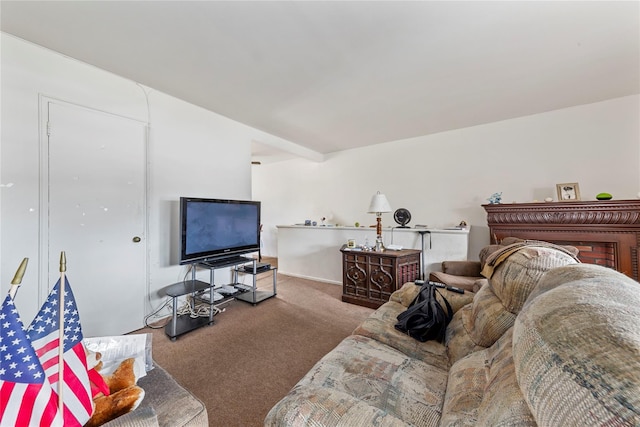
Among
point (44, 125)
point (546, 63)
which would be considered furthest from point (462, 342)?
point (44, 125)

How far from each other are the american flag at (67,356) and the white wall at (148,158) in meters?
1.83

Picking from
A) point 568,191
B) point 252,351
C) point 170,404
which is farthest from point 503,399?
point 568,191

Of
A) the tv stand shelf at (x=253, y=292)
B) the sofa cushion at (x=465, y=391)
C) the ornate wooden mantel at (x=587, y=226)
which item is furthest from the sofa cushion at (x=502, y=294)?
the tv stand shelf at (x=253, y=292)

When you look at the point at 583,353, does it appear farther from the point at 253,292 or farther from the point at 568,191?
the point at 568,191

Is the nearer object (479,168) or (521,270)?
(521,270)

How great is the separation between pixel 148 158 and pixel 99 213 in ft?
2.36

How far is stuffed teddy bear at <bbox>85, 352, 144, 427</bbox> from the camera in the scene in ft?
2.63

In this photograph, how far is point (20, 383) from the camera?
64cm

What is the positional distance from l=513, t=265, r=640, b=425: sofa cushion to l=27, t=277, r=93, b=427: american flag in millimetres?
1165

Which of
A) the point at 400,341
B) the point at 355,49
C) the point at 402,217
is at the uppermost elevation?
the point at 355,49

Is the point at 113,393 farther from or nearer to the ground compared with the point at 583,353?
nearer to the ground

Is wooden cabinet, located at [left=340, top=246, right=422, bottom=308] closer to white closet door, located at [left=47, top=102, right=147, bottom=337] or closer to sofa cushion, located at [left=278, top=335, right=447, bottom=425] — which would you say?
sofa cushion, located at [left=278, top=335, right=447, bottom=425]

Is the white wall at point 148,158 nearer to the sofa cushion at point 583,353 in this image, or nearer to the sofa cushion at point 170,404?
the sofa cushion at point 170,404

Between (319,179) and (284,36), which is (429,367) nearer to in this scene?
(284,36)
